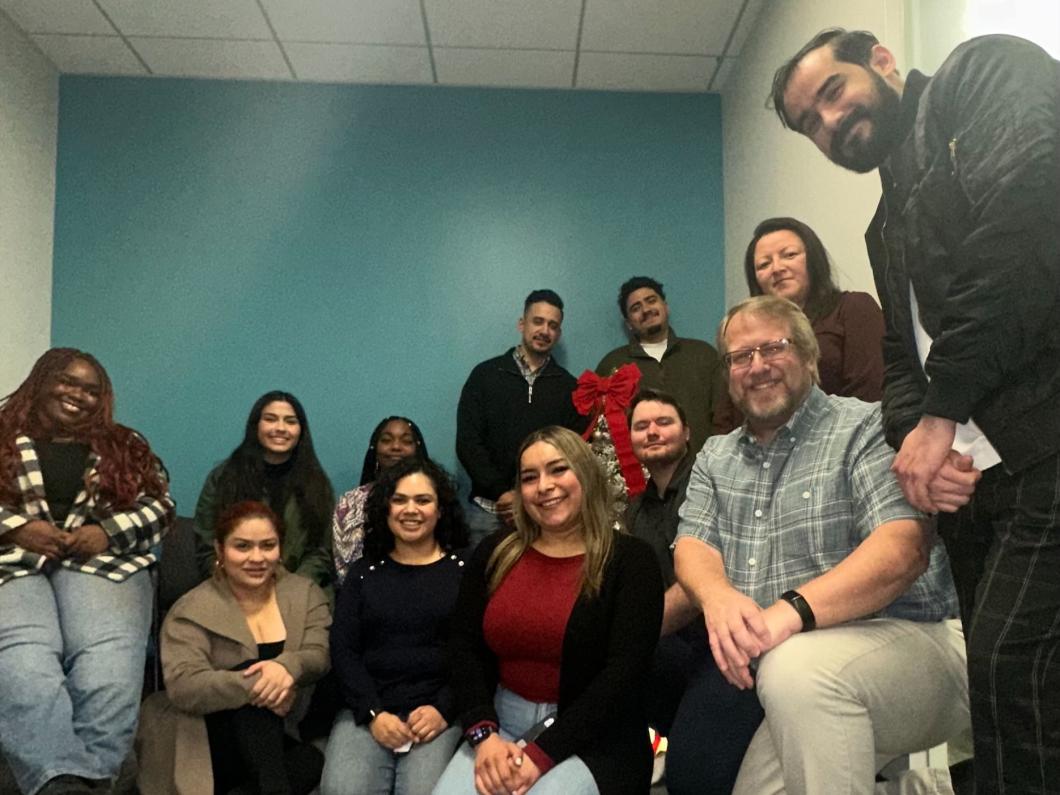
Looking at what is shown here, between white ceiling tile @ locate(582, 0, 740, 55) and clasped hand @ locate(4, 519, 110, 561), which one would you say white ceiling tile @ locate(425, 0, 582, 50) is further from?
clasped hand @ locate(4, 519, 110, 561)

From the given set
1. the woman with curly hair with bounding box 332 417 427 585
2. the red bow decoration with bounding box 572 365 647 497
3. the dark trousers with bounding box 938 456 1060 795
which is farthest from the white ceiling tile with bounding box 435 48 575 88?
the dark trousers with bounding box 938 456 1060 795

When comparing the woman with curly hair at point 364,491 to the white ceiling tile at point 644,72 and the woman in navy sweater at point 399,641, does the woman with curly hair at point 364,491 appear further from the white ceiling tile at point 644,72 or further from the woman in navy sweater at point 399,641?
the white ceiling tile at point 644,72

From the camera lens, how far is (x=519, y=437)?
12.4ft

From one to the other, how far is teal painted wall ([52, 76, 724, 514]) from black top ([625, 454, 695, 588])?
164cm

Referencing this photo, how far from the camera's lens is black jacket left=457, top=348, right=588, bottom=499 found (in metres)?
3.74

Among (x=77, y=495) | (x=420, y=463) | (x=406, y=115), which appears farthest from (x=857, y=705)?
(x=406, y=115)

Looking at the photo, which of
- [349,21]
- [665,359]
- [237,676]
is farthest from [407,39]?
[237,676]

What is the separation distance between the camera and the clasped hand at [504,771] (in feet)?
6.11

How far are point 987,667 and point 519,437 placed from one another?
2.64m

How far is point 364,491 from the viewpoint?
10.7 feet

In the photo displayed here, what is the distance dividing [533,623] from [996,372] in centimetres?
116

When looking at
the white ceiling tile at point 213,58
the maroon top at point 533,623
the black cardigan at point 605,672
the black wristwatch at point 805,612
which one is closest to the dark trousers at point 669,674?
the black cardigan at point 605,672

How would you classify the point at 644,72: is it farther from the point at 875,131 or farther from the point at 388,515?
the point at 875,131

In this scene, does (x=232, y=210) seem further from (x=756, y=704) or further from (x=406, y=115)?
(x=756, y=704)
